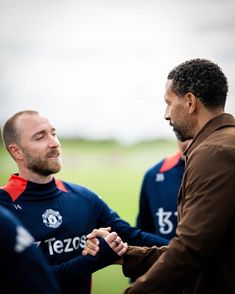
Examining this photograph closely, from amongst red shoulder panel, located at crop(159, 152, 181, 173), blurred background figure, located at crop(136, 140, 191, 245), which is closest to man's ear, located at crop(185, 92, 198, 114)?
blurred background figure, located at crop(136, 140, 191, 245)

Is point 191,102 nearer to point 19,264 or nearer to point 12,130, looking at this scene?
point 19,264

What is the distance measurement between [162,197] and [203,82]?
1965mm

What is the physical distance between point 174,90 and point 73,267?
1070mm

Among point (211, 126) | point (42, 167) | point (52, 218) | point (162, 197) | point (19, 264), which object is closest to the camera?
point (19, 264)

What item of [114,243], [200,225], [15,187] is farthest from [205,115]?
[15,187]

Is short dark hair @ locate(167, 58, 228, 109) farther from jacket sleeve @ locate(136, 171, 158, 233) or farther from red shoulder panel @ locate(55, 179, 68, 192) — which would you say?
jacket sleeve @ locate(136, 171, 158, 233)

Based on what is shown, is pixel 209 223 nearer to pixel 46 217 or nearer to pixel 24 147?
pixel 46 217

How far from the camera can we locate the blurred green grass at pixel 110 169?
1909 centimetres

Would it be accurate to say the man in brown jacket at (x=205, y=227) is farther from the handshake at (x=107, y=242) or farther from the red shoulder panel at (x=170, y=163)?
the red shoulder panel at (x=170, y=163)

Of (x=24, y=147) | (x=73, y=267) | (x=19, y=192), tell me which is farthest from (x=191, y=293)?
(x=24, y=147)

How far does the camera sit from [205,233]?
2059 millimetres

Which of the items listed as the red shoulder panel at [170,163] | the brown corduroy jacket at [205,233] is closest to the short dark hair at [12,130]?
the red shoulder panel at [170,163]

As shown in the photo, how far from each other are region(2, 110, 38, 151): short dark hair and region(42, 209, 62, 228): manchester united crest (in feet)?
1.81

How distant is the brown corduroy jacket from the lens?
2.07 m
